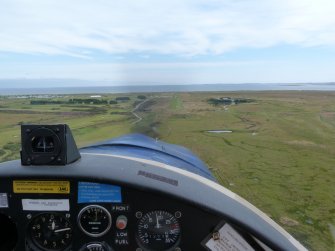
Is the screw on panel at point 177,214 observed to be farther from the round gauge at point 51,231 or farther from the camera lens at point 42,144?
the camera lens at point 42,144

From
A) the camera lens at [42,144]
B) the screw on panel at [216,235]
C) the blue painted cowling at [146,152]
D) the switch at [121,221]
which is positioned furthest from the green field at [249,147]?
the screw on panel at [216,235]

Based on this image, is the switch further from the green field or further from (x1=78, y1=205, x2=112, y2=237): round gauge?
the green field

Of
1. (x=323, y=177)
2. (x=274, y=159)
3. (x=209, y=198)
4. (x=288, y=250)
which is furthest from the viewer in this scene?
(x=274, y=159)

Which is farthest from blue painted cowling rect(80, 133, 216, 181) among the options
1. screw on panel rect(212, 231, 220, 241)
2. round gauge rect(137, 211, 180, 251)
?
screw on panel rect(212, 231, 220, 241)

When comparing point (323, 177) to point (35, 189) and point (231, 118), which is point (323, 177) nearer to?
point (35, 189)

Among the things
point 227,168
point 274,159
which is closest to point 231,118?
point 274,159
